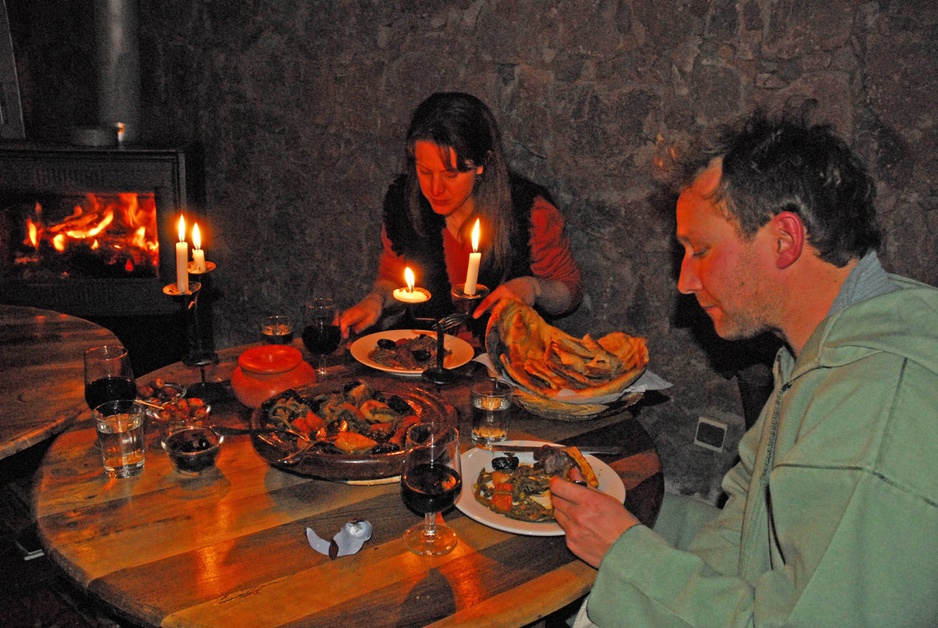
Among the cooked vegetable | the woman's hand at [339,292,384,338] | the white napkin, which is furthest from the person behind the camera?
the woman's hand at [339,292,384,338]

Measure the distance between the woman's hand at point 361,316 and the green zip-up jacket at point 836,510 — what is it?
4.70 feet

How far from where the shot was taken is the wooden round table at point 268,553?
1311 mm

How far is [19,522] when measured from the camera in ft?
10.2

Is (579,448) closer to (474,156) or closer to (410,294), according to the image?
(410,294)

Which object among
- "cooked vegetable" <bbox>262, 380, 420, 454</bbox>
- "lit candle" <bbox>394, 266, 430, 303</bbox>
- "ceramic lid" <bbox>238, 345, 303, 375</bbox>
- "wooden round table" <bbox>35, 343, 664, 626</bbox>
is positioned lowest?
"wooden round table" <bbox>35, 343, 664, 626</bbox>

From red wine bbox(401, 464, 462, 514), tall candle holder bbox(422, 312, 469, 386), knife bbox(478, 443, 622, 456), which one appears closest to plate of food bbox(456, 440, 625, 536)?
knife bbox(478, 443, 622, 456)

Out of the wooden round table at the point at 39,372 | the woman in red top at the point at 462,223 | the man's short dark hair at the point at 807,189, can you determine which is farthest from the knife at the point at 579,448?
the wooden round table at the point at 39,372

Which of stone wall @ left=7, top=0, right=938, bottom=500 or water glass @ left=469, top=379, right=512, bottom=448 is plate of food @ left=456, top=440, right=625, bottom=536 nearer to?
water glass @ left=469, top=379, right=512, bottom=448

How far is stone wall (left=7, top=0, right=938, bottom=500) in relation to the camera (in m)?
2.41

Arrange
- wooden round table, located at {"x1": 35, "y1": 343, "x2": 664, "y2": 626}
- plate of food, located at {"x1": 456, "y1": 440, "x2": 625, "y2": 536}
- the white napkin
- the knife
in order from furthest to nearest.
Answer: the white napkin
the knife
plate of food, located at {"x1": 456, "y1": 440, "x2": 625, "y2": 536}
wooden round table, located at {"x1": 35, "y1": 343, "x2": 664, "y2": 626}

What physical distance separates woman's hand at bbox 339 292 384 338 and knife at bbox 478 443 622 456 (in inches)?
36.6

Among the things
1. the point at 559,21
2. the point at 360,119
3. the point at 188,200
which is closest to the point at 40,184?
the point at 188,200

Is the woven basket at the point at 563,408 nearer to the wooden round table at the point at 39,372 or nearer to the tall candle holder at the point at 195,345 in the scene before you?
the tall candle holder at the point at 195,345

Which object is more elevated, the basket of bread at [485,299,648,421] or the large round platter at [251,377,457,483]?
the basket of bread at [485,299,648,421]
